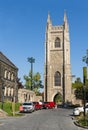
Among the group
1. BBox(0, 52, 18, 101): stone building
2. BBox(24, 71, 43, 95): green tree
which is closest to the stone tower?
BBox(24, 71, 43, 95): green tree

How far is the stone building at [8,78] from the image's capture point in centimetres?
6022

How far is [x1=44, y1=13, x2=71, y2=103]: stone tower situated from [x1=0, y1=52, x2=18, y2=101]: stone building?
3068cm

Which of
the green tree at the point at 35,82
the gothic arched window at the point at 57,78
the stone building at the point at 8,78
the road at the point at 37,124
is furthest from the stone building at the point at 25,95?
the road at the point at 37,124

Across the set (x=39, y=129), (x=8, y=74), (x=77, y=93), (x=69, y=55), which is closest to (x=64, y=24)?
(x=69, y=55)

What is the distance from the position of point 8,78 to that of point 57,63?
4018 centimetres

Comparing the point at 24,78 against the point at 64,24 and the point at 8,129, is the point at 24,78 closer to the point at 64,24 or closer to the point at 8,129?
the point at 64,24

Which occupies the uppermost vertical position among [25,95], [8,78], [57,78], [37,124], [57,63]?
[57,63]

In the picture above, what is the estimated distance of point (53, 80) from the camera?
332 ft

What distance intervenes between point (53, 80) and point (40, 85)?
37.7ft

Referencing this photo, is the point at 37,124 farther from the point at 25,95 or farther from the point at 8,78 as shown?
the point at 25,95

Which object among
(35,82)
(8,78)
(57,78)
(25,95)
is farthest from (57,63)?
(8,78)

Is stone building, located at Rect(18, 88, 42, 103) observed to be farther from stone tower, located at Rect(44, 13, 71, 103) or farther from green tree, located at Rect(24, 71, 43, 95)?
green tree, located at Rect(24, 71, 43, 95)

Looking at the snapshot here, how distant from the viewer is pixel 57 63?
104m

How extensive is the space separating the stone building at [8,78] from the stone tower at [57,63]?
3068 cm
